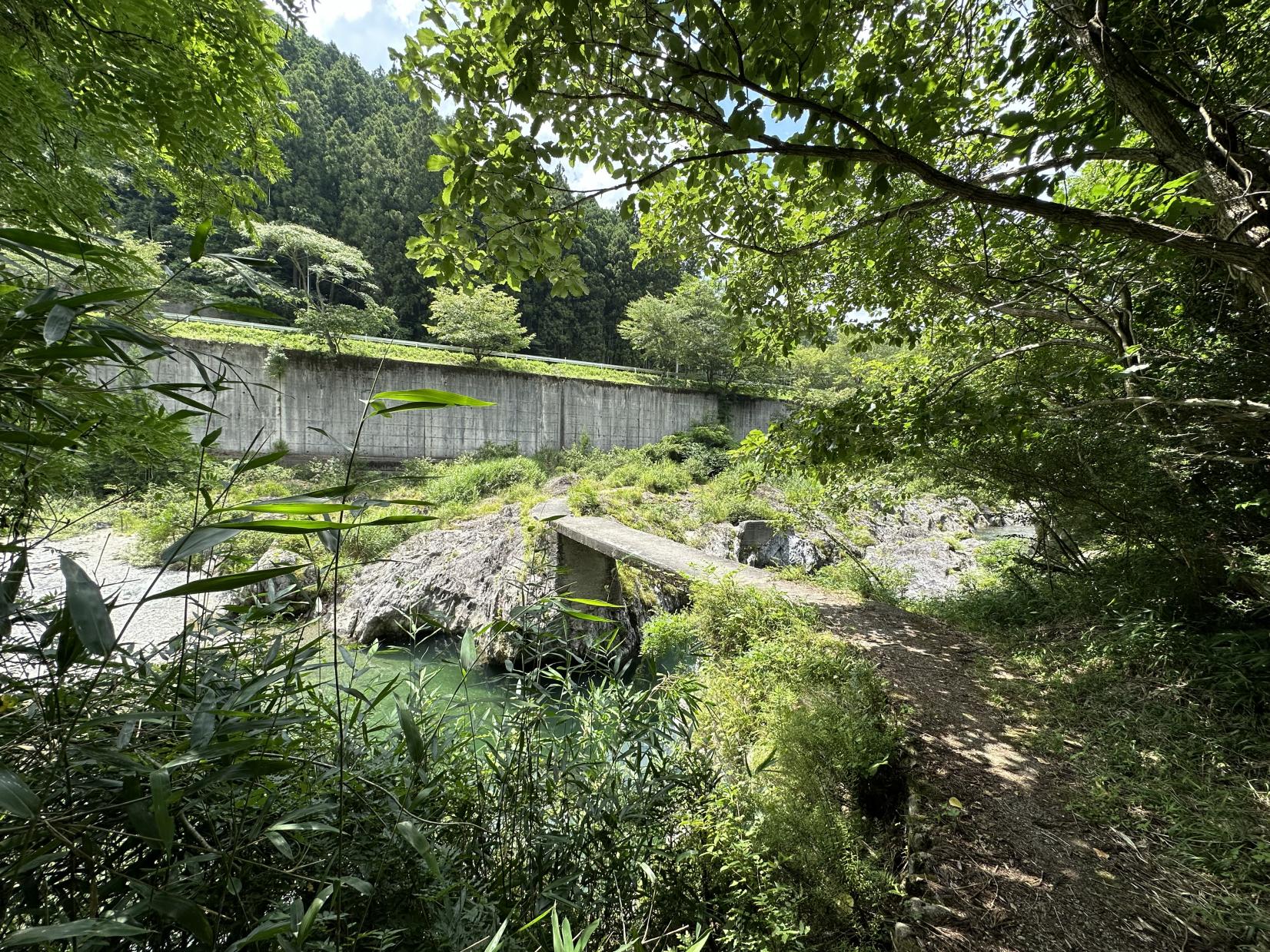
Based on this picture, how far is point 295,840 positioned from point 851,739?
2508mm

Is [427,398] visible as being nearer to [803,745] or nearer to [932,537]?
[803,745]

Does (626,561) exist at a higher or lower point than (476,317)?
lower

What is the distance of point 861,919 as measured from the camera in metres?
1.85

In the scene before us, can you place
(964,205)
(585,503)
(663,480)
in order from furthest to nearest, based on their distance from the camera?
(663,480) < (585,503) < (964,205)

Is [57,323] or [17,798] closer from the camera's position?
[17,798]

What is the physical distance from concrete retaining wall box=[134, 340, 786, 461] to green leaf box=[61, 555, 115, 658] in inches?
389

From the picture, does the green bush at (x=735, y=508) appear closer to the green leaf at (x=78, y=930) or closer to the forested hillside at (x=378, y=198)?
the green leaf at (x=78, y=930)

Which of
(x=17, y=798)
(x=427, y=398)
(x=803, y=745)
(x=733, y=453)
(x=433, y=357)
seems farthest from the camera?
(x=433, y=357)

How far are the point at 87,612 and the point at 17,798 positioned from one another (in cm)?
20

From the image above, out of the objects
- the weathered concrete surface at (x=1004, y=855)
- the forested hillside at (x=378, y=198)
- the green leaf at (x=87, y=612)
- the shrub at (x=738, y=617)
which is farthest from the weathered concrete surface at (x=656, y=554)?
the forested hillside at (x=378, y=198)

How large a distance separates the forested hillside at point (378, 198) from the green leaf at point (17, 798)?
1863 centimetres

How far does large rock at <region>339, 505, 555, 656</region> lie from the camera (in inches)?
238

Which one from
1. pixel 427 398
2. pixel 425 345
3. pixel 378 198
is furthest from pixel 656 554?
pixel 378 198

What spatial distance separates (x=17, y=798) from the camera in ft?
1.77
